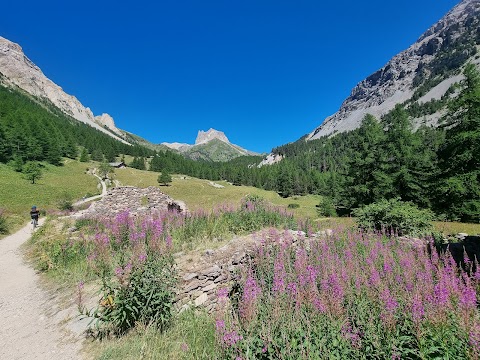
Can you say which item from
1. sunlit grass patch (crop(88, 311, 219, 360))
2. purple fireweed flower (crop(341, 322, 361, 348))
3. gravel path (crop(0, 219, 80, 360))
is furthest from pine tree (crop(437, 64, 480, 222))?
gravel path (crop(0, 219, 80, 360))

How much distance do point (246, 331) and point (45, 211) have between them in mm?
35298

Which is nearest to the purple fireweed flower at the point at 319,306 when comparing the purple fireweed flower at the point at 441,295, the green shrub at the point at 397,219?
the purple fireweed flower at the point at 441,295

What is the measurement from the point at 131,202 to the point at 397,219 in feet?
66.3

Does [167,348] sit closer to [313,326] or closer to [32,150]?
[313,326]

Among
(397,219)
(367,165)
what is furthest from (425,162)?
(397,219)

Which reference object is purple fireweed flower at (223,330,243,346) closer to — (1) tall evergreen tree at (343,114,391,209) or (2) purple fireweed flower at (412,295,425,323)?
(2) purple fireweed flower at (412,295,425,323)

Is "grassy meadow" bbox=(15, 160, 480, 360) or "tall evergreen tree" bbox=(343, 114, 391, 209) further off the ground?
"tall evergreen tree" bbox=(343, 114, 391, 209)

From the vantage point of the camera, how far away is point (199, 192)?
159ft

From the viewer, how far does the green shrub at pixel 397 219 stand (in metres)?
14.6

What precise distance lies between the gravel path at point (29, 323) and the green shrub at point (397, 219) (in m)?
13.5

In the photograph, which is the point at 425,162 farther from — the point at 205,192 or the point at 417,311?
the point at 417,311

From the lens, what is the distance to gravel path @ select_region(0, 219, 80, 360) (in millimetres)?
5527

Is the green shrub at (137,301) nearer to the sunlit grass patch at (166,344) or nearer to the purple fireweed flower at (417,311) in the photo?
the sunlit grass patch at (166,344)

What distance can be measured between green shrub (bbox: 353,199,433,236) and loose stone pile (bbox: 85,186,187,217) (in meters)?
14.3
